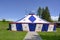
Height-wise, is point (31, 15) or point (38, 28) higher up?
point (31, 15)

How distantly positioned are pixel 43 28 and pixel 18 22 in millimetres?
5372

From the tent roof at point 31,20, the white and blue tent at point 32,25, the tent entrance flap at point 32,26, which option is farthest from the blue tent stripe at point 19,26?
the tent entrance flap at point 32,26

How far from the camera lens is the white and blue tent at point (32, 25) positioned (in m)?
39.2

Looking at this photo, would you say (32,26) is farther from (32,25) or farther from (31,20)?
(31,20)

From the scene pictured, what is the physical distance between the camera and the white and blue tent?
1544 inches

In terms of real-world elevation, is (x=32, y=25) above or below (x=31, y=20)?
below

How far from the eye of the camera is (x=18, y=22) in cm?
3953

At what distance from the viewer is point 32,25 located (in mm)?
39594

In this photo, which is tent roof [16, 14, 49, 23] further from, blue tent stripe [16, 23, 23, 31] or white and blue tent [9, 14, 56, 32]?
blue tent stripe [16, 23, 23, 31]

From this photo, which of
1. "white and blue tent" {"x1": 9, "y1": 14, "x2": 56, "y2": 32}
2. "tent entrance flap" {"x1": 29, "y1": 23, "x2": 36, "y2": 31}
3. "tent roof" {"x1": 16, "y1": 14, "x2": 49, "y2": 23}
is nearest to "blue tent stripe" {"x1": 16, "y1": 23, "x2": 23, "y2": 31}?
"white and blue tent" {"x1": 9, "y1": 14, "x2": 56, "y2": 32}

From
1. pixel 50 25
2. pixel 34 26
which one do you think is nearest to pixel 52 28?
pixel 50 25

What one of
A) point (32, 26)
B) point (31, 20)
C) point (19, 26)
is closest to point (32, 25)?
point (32, 26)

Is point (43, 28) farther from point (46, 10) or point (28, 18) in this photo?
point (46, 10)

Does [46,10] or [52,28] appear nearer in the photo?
[52,28]
